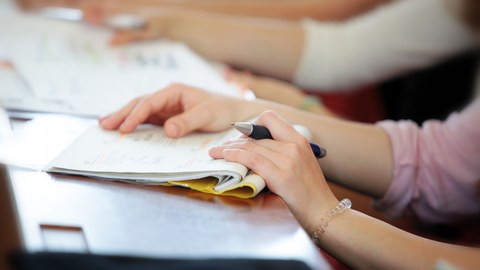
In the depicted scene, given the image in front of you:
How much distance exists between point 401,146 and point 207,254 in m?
0.50

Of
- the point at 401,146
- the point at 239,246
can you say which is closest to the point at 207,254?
the point at 239,246

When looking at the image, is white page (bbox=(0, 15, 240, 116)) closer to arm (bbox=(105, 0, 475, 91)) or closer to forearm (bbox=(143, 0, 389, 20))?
arm (bbox=(105, 0, 475, 91))

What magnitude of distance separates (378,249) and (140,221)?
0.85ft

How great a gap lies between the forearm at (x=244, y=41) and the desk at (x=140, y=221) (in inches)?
27.9

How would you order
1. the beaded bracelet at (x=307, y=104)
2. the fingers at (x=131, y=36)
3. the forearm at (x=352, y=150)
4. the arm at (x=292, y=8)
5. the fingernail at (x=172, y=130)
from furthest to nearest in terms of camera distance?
the arm at (x=292, y=8)
the fingers at (x=131, y=36)
the beaded bracelet at (x=307, y=104)
the forearm at (x=352, y=150)
the fingernail at (x=172, y=130)

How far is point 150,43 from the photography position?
1.25m

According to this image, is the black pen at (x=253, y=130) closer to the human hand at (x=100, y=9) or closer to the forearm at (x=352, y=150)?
the forearm at (x=352, y=150)

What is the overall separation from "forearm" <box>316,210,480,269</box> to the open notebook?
10cm

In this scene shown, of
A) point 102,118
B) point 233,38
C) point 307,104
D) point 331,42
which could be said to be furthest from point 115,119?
point 331,42

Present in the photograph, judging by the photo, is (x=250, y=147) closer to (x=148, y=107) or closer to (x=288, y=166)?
(x=288, y=166)

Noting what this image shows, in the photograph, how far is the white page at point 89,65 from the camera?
2.95 feet

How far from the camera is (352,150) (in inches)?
34.1

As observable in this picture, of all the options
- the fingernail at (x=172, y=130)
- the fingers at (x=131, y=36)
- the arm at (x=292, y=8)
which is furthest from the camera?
the arm at (x=292, y=8)

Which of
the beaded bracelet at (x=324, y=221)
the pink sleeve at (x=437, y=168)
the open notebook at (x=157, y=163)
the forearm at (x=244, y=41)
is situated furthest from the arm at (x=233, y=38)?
the beaded bracelet at (x=324, y=221)
